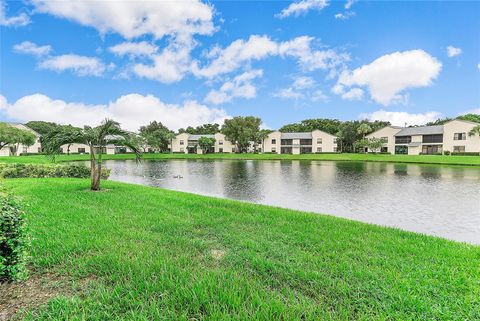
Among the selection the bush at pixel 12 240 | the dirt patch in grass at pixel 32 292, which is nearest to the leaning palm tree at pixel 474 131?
the dirt patch in grass at pixel 32 292

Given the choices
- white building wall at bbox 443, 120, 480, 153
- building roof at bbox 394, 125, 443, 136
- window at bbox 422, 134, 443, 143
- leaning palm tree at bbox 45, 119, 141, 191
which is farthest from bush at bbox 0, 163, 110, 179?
building roof at bbox 394, 125, 443, 136

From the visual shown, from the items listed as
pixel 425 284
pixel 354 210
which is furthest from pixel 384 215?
pixel 425 284

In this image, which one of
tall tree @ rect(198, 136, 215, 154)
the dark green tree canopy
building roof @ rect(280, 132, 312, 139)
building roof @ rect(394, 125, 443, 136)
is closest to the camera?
building roof @ rect(394, 125, 443, 136)

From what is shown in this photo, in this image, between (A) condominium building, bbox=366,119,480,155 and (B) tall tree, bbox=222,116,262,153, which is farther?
(B) tall tree, bbox=222,116,262,153

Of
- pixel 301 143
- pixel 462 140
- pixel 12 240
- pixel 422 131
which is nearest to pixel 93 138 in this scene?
pixel 12 240

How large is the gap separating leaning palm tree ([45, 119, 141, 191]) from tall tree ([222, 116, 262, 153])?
65308mm

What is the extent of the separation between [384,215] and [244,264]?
35.0 ft

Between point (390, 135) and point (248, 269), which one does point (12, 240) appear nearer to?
point (248, 269)

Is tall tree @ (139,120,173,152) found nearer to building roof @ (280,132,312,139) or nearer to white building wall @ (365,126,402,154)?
building roof @ (280,132,312,139)

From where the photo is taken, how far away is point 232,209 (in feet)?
30.5

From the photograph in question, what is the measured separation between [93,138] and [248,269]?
446 inches

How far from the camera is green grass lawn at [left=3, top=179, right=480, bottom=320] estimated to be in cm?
326

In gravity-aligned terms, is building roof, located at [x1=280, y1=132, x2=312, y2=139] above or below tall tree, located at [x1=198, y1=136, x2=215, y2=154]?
above

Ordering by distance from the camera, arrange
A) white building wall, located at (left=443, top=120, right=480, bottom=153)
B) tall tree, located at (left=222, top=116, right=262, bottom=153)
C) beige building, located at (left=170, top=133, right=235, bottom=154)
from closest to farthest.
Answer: white building wall, located at (left=443, top=120, right=480, bottom=153), tall tree, located at (left=222, top=116, right=262, bottom=153), beige building, located at (left=170, top=133, right=235, bottom=154)
